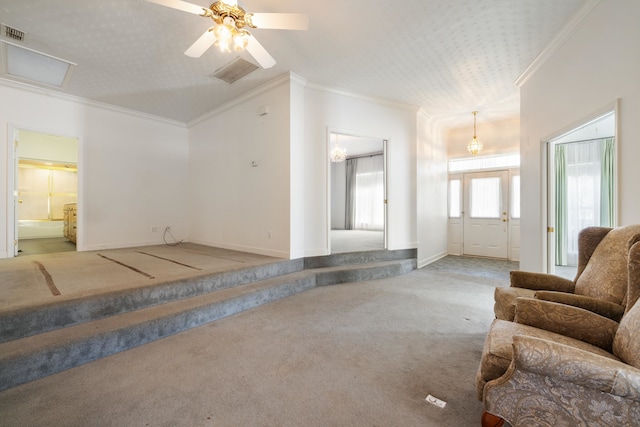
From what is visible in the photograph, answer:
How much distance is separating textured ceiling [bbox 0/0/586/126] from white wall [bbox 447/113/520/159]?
1.42m

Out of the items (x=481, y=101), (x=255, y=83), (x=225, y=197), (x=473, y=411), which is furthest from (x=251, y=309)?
(x=481, y=101)

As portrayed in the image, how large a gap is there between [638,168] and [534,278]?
110 cm

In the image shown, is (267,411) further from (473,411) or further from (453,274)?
(453,274)

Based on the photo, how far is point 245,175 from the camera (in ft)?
15.6

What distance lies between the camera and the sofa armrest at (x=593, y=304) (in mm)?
1568

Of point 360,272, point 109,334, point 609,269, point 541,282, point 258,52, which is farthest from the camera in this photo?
point 360,272

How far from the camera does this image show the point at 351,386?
1.74 m

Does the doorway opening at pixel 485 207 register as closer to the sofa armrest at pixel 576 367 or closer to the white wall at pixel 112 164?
the sofa armrest at pixel 576 367

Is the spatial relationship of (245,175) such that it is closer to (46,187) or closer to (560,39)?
(560,39)

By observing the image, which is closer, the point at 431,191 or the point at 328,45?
the point at 328,45

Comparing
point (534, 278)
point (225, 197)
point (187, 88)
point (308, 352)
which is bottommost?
point (308, 352)

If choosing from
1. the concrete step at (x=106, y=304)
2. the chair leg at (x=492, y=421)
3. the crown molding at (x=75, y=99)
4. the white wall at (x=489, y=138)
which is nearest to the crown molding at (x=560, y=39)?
the white wall at (x=489, y=138)

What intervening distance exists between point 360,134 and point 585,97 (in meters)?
2.87

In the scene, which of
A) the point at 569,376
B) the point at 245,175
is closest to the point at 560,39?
the point at 569,376
